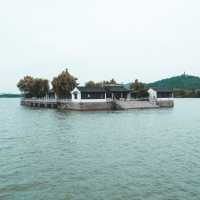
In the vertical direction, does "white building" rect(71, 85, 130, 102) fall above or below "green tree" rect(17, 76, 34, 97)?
below

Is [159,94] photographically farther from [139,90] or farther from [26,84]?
[26,84]

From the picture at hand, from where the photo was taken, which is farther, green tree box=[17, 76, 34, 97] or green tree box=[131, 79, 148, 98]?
green tree box=[17, 76, 34, 97]

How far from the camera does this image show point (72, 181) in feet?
56.6

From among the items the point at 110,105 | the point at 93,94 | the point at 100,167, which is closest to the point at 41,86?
the point at 93,94

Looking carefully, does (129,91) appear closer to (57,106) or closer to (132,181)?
(57,106)

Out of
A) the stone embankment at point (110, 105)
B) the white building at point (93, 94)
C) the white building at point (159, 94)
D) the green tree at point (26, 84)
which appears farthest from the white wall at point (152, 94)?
the green tree at point (26, 84)

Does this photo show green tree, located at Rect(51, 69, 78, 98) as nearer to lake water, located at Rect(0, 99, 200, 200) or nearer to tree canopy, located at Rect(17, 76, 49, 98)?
tree canopy, located at Rect(17, 76, 49, 98)

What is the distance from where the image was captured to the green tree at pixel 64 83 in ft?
263

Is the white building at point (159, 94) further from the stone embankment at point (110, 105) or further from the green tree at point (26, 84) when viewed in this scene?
the green tree at point (26, 84)

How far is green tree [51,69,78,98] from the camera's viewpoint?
263 ft

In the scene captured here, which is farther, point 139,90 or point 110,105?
point 139,90

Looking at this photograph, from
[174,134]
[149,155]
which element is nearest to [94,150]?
[149,155]

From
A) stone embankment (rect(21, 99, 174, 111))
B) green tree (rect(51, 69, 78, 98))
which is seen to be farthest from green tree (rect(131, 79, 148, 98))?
green tree (rect(51, 69, 78, 98))

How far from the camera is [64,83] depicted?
8000cm
